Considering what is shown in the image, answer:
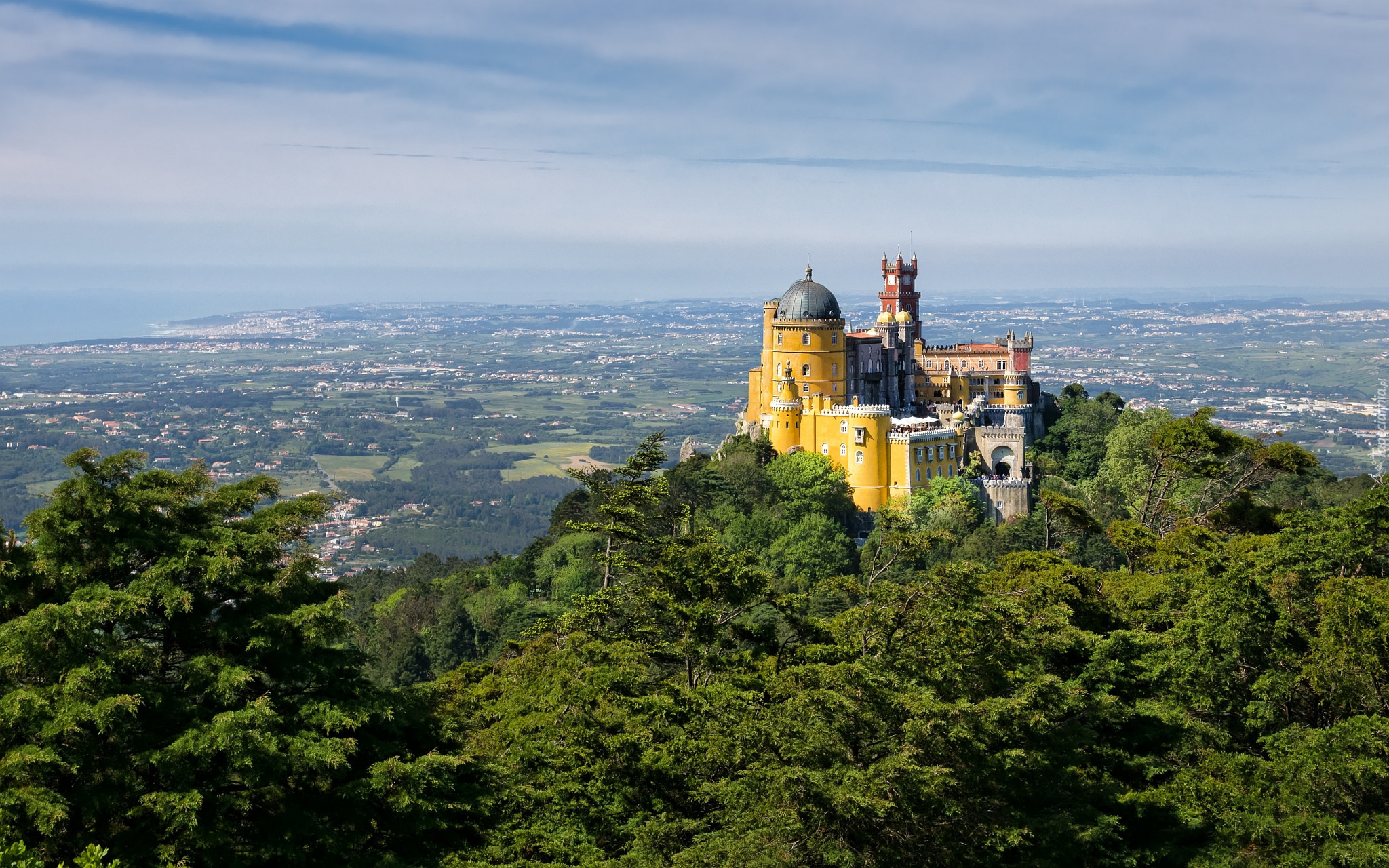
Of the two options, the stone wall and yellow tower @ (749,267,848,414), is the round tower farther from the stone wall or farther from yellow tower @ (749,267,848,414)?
the stone wall

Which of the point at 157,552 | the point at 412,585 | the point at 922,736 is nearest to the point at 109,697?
the point at 157,552

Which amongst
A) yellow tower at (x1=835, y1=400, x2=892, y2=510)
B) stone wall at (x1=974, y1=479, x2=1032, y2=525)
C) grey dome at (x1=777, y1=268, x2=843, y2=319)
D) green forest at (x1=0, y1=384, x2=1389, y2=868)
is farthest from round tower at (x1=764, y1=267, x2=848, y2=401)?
green forest at (x1=0, y1=384, x2=1389, y2=868)

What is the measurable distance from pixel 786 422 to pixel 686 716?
147 feet

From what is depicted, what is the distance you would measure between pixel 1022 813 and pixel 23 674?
666 inches

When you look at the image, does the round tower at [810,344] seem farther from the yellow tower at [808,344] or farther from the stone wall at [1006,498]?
the stone wall at [1006,498]

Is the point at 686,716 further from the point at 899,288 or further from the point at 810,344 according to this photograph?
the point at 899,288

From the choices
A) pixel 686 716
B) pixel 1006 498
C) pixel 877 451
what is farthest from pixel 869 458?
pixel 686 716

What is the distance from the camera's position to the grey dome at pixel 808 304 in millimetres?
73500

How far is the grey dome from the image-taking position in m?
73.5

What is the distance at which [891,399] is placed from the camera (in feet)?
260

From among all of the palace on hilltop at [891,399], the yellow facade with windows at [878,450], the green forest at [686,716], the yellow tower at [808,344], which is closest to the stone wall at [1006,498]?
the palace on hilltop at [891,399]

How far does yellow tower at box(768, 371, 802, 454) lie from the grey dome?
558cm

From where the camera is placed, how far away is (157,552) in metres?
21.4

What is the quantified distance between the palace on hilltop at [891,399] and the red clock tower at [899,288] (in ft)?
0.35
